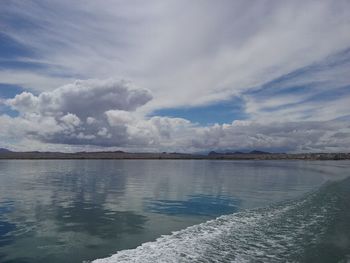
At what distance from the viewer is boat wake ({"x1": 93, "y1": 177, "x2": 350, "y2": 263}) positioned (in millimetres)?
18078

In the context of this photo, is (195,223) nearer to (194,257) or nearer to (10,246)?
(194,257)

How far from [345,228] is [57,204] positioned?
1064 inches

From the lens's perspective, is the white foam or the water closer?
the white foam

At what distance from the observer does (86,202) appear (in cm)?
3828

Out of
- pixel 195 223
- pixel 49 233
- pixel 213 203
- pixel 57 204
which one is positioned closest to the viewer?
pixel 49 233

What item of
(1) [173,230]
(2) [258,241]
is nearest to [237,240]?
(2) [258,241]

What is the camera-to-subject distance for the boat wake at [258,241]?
1808cm

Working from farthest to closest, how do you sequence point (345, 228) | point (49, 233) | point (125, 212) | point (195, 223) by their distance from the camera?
point (125, 212) < point (195, 223) < point (345, 228) < point (49, 233)

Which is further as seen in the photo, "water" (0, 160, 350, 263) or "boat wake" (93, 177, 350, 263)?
"water" (0, 160, 350, 263)

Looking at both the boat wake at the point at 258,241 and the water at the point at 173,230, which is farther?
the water at the point at 173,230

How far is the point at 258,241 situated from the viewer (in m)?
21.4

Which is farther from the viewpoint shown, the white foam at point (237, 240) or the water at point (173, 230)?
the water at point (173, 230)

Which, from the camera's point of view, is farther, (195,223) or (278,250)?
(195,223)

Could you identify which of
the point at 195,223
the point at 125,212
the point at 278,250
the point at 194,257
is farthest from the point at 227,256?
the point at 125,212
